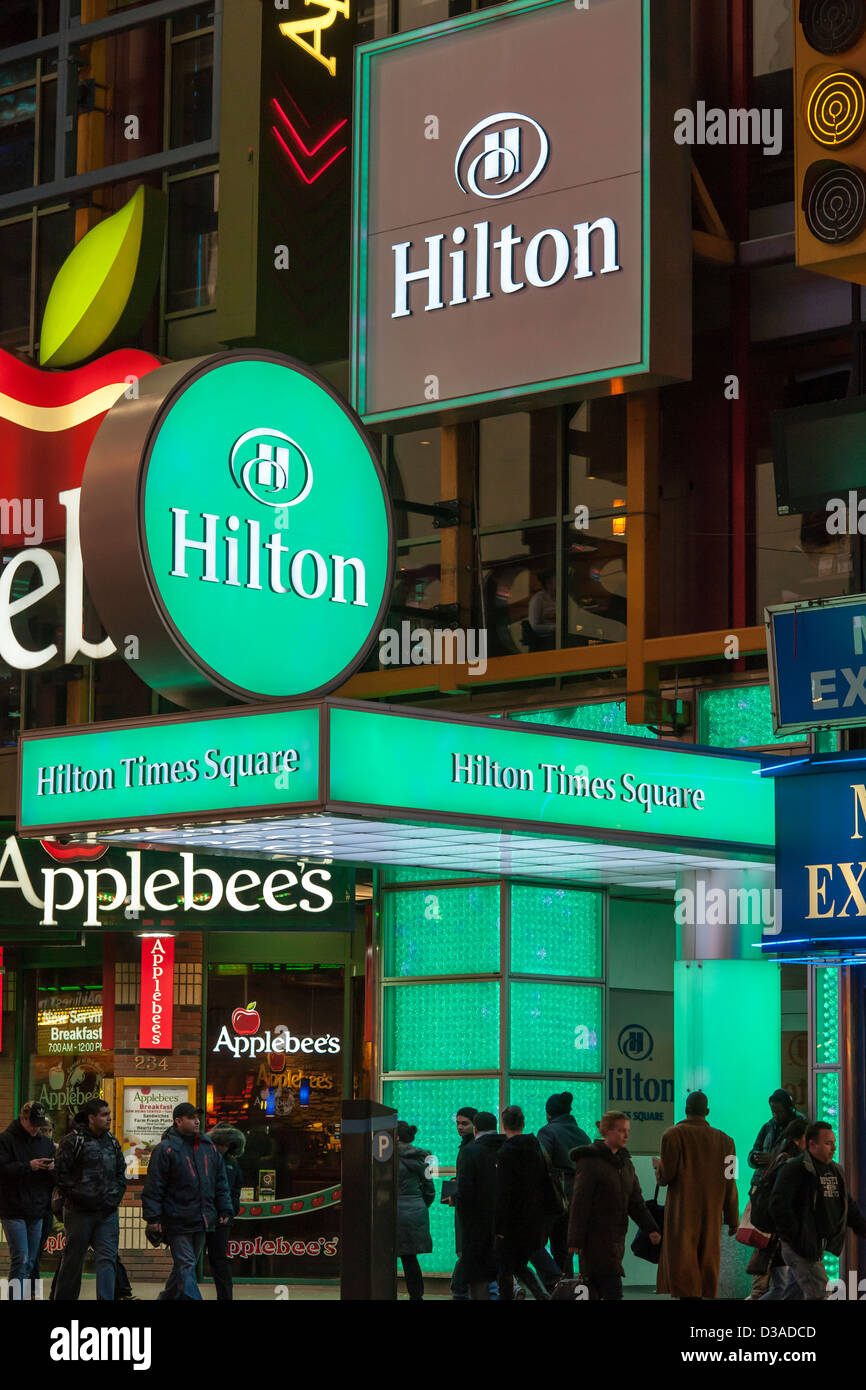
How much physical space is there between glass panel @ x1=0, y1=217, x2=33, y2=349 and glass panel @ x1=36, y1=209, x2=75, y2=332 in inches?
17.4

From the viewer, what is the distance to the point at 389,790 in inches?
547

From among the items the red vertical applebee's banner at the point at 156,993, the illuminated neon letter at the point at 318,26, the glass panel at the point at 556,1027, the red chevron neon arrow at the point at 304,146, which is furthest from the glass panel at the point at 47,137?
the glass panel at the point at 556,1027

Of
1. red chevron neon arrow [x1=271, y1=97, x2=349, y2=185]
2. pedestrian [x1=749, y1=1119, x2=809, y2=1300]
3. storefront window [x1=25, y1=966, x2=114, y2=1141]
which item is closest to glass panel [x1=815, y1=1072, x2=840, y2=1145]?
pedestrian [x1=749, y1=1119, x2=809, y2=1300]

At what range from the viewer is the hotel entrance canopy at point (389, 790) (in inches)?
543

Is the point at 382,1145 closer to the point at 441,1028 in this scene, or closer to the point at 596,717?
the point at 441,1028

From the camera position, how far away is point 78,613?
72.0 ft

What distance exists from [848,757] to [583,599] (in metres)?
5.35

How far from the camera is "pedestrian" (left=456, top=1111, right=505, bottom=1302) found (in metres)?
16.5

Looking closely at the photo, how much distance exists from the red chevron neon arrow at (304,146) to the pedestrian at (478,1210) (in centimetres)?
912

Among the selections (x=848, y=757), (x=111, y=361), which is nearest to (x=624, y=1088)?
(x=848, y=757)

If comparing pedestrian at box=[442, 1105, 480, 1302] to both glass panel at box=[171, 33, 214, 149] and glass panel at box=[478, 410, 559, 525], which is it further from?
glass panel at box=[171, 33, 214, 149]

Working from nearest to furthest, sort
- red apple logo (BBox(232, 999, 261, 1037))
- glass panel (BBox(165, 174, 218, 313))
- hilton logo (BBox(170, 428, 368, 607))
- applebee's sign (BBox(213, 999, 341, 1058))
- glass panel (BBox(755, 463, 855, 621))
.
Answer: hilton logo (BBox(170, 428, 368, 607)) → glass panel (BBox(755, 463, 855, 621)) → applebee's sign (BBox(213, 999, 341, 1058)) → red apple logo (BBox(232, 999, 261, 1037)) → glass panel (BBox(165, 174, 218, 313))

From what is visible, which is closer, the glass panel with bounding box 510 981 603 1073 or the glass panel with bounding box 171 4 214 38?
the glass panel with bounding box 510 981 603 1073

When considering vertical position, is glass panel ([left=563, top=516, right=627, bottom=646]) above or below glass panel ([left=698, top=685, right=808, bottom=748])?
above
